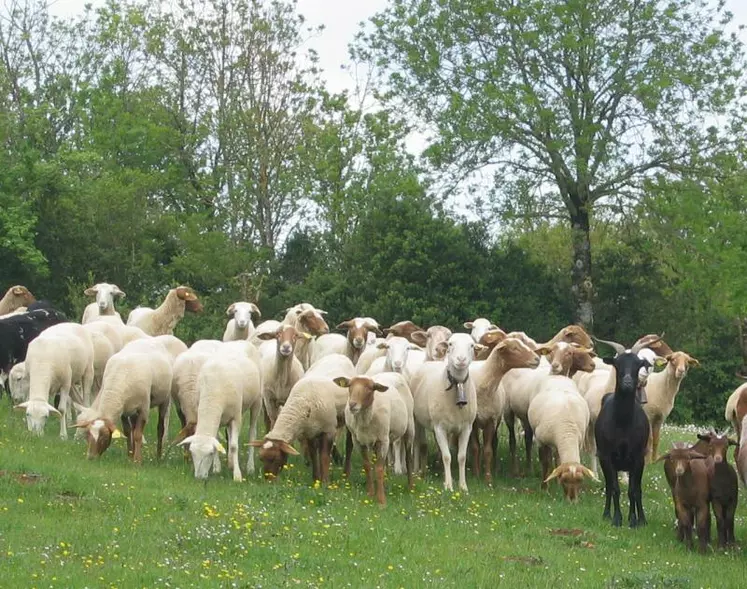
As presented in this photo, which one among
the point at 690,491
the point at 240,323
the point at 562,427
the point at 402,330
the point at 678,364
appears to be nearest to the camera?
the point at 690,491

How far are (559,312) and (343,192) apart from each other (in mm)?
12418

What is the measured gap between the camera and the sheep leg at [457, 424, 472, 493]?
Result: 16.6 m

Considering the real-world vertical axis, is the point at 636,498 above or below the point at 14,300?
below

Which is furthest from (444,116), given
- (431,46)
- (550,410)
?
(550,410)

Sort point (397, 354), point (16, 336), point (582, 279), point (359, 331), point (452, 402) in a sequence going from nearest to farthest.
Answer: point (452, 402) < point (397, 354) < point (359, 331) < point (16, 336) < point (582, 279)

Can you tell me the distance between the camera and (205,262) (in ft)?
140

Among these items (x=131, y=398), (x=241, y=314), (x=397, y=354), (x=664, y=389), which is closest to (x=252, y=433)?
(x=131, y=398)

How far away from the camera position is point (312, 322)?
68.0ft

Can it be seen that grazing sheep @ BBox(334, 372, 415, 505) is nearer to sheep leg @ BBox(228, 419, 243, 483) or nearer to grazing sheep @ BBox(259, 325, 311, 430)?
sheep leg @ BBox(228, 419, 243, 483)

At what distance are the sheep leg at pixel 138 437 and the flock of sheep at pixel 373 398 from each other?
0.07 ft

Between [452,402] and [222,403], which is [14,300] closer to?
[222,403]

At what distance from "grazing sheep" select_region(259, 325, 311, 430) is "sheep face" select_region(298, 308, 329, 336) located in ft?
4.91

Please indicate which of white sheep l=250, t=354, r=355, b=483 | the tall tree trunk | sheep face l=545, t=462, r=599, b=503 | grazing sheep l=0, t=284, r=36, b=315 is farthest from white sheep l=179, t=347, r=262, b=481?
the tall tree trunk

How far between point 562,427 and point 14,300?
15.1 meters
